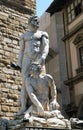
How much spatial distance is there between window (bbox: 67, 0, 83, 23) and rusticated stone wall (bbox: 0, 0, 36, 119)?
9.47 m

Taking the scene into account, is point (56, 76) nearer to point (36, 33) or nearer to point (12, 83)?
point (12, 83)

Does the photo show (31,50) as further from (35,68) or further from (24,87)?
(24,87)

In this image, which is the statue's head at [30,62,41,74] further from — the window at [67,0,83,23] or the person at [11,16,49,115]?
the window at [67,0,83,23]

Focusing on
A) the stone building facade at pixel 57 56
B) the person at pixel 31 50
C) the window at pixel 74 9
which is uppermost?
the window at pixel 74 9

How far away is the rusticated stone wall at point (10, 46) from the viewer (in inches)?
364

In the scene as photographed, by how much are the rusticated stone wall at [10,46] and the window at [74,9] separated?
31.1 ft

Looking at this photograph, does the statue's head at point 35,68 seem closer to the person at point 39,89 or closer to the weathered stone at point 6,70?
the person at point 39,89

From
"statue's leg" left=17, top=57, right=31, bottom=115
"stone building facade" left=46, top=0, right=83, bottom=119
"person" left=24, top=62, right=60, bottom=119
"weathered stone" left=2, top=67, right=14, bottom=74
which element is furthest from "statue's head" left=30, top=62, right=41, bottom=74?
"stone building facade" left=46, top=0, right=83, bottom=119

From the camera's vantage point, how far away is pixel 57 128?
5516mm

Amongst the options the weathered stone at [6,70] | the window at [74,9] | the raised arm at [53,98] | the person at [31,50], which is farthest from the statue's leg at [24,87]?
the window at [74,9]

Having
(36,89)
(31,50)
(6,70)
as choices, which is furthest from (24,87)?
(6,70)

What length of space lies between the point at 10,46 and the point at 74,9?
11643 millimetres

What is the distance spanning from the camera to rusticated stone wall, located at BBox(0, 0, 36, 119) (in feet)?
30.3

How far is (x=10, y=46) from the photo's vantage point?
9867 mm
